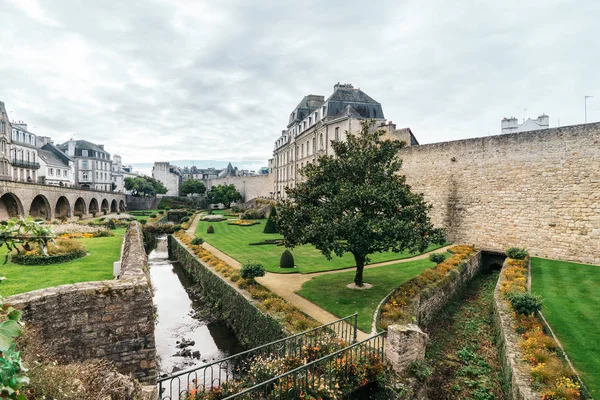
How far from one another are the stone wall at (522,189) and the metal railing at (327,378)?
1555cm

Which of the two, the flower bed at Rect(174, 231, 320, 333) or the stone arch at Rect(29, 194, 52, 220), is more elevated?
the stone arch at Rect(29, 194, 52, 220)

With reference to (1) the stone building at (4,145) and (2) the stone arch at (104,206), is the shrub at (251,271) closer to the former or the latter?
(1) the stone building at (4,145)

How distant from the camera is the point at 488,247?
69.9 feet

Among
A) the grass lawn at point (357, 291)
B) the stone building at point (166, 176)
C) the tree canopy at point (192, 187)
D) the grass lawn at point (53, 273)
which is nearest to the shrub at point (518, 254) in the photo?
the grass lawn at point (357, 291)

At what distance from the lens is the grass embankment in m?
8.51

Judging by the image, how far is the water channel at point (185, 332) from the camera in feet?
37.4

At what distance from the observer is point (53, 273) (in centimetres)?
1177

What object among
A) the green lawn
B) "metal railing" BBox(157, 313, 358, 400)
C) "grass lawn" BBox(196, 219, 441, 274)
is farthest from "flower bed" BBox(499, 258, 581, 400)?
"grass lawn" BBox(196, 219, 441, 274)

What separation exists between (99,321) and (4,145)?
142ft

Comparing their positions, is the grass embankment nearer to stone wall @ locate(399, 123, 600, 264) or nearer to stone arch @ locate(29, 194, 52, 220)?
stone wall @ locate(399, 123, 600, 264)

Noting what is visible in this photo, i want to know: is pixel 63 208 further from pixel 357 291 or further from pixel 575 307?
pixel 575 307

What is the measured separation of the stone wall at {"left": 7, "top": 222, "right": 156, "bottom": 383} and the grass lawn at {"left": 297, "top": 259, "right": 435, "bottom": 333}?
5.82 metres

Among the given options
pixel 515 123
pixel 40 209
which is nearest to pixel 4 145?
pixel 40 209

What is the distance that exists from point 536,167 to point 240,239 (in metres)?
20.4
